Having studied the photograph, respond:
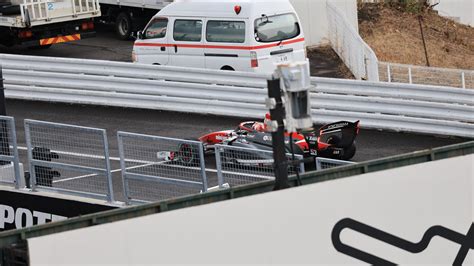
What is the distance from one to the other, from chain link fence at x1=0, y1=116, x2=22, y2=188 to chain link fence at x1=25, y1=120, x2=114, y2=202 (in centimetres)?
30

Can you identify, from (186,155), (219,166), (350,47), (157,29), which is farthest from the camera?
(350,47)

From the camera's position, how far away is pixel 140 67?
23078 millimetres

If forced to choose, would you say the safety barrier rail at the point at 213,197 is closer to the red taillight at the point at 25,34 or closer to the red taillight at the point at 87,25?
the red taillight at the point at 25,34

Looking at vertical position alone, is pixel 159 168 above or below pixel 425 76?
above

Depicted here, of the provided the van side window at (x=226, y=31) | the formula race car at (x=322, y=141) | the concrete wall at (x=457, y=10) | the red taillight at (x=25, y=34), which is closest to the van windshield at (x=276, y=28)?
the van side window at (x=226, y=31)

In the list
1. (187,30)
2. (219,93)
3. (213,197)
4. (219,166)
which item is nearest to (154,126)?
(219,93)

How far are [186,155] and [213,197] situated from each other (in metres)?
5.18

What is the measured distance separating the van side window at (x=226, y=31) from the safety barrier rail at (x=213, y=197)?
492 inches

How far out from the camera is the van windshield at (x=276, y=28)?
23.1 metres

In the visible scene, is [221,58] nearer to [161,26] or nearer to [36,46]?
[161,26]

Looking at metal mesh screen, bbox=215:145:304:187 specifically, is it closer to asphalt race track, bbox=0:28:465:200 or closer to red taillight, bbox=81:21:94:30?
asphalt race track, bbox=0:28:465:200

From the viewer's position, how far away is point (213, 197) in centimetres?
1031

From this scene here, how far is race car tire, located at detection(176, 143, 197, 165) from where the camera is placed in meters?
15.4

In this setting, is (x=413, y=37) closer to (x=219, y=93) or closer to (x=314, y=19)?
(x=314, y=19)
